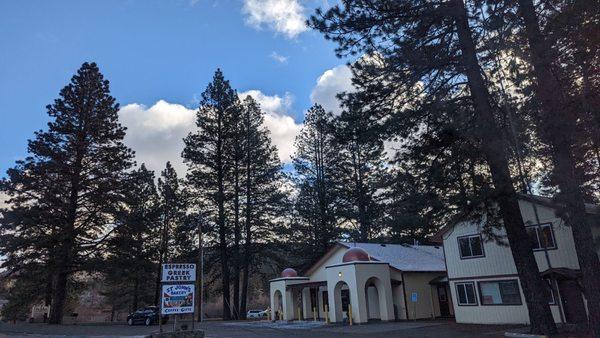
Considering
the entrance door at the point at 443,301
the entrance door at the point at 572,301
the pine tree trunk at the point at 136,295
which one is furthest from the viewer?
the pine tree trunk at the point at 136,295

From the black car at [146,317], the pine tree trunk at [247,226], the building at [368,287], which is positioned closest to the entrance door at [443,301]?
the building at [368,287]

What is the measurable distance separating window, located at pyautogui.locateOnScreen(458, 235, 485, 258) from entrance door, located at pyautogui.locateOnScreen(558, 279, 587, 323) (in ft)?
13.0

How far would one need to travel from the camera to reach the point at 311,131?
45000 millimetres

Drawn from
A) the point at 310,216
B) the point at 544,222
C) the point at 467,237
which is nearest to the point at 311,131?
the point at 310,216

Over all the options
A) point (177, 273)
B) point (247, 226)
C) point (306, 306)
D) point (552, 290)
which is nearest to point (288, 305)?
point (306, 306)

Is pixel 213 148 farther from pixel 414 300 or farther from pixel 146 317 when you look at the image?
pixel 414 300

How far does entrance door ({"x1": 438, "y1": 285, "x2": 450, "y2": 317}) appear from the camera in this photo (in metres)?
28.7

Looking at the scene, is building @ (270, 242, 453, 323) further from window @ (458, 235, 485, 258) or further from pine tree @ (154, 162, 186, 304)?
pine tree @ (154, 162, 186, 304)

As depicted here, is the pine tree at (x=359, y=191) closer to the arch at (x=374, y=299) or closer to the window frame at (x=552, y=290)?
the arch at (x=374, y=299)

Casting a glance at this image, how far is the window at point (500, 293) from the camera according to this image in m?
20.4

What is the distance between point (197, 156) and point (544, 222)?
28.7 meters

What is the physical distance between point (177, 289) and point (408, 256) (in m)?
19.8

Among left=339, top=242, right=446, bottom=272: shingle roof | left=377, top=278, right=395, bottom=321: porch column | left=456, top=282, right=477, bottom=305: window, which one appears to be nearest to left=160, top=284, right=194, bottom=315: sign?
left=377, top=278, right=395, bottom=321: porch column

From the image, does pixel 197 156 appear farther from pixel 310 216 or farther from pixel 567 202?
pixel 567 202
